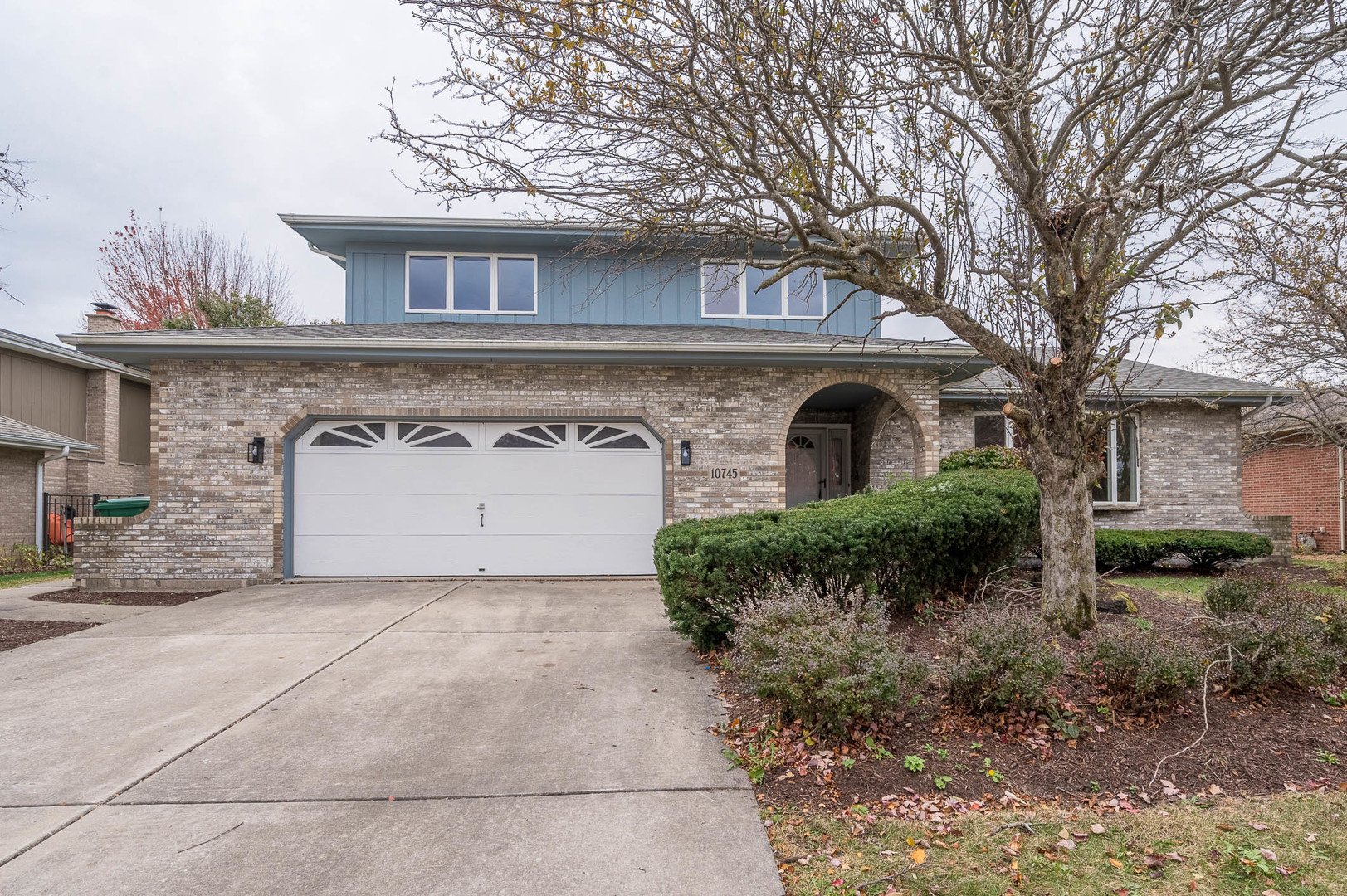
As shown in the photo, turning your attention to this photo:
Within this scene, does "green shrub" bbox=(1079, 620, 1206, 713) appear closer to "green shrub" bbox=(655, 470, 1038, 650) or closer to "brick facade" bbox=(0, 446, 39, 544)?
"green shrub" bbox=(655, 470, 1038, 650)

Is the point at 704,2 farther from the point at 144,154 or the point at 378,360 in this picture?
the point at 144,154

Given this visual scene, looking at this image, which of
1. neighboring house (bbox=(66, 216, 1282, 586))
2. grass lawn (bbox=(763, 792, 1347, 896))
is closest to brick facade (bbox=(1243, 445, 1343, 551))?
neighboring house (bbox=(66, 216, 1282, 586))

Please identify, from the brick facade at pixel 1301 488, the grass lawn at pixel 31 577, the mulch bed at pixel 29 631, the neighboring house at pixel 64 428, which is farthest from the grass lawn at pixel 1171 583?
the neighboring house at pixel 64 428

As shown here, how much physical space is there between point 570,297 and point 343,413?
4453mm

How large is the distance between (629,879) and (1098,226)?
586 centimetres

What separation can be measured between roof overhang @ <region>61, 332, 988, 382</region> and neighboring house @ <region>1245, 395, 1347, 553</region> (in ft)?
36.7

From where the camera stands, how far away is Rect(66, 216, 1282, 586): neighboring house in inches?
368

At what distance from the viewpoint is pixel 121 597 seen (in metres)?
8.79

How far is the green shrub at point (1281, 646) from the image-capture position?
13.3ft

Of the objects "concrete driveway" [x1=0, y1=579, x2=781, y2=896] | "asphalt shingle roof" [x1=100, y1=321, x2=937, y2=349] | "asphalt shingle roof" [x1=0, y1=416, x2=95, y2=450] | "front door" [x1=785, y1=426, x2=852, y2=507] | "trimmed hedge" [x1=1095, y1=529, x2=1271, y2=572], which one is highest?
"asphalt shingle roof" [x1=100, y1=321, x2=937, y2=349]

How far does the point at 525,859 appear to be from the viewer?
2.84 meters

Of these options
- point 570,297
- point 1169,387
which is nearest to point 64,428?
point 570,297

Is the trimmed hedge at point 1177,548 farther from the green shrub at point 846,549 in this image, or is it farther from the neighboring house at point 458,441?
the green shrub at point 846,549

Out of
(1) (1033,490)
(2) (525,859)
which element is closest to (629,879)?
(2) (525,859)
